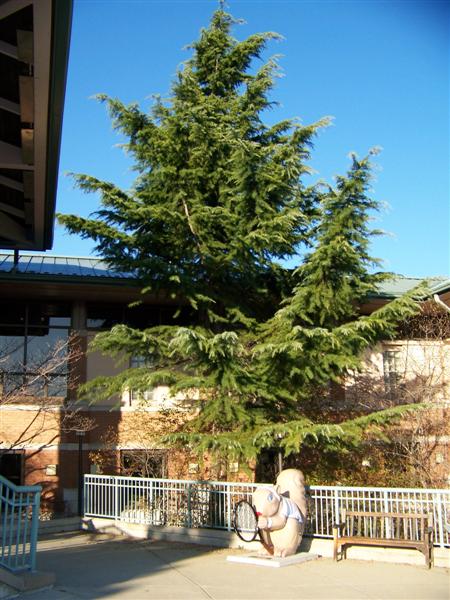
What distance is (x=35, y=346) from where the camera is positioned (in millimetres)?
18625

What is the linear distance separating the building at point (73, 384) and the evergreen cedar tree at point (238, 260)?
3119mm

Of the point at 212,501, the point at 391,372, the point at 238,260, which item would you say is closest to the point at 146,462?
the point at 212,501

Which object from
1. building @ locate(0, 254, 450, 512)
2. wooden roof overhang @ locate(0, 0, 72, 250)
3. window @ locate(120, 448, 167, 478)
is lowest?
window @ locate(120, 448, 167, 478)

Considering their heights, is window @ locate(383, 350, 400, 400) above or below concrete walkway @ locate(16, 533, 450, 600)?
above

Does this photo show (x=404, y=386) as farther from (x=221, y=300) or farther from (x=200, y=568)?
(x=200, y=568)

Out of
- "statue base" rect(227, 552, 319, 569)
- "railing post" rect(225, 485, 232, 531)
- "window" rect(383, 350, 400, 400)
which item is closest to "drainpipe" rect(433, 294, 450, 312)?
"window" rect(383, 350, 400, 400)

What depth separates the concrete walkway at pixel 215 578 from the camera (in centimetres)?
842

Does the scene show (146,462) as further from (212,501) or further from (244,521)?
(244,521)

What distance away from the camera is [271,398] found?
13047 mm

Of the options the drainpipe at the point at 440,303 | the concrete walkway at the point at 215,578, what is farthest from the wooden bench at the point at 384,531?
the drainpipe at the point at 440,303

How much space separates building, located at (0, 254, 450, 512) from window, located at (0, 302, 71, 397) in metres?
0.03

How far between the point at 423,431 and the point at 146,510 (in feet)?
24.4

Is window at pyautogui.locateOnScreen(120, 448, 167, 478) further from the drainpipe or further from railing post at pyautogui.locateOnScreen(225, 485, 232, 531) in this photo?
the drainpipe

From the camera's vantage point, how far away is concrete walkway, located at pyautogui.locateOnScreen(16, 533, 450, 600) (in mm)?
8422
